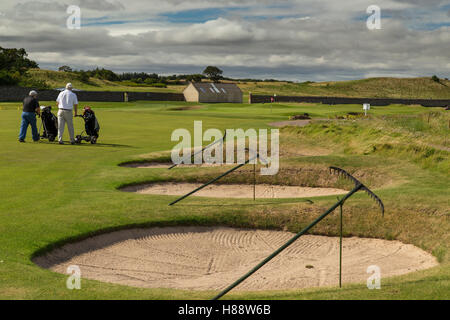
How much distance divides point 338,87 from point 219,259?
169952 mm

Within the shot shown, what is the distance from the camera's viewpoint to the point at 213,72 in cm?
19300

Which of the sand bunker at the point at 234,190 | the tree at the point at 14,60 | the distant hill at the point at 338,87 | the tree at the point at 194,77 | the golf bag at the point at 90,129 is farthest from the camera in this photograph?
the tree at the point at 194,77

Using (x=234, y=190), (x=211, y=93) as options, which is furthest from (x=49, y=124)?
(x=211, y=93)

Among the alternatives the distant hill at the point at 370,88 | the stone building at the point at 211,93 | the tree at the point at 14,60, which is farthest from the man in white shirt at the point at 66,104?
the distant hill at the point at 370,88

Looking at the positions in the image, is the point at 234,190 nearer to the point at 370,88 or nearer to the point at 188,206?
the point at 188,206

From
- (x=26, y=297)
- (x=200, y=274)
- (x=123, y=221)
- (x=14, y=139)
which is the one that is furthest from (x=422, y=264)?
(x=14, y=139)

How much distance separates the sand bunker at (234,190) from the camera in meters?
16.1

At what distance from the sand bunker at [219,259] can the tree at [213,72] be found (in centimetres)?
18279

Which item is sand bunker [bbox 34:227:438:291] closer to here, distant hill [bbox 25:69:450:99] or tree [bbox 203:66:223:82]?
Answer: distant hill [bbox 25:69:450:99]

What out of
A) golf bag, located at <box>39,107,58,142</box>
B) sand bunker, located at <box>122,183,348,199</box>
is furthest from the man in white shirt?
sand bunker, located at <box>122,183,348,199</box>

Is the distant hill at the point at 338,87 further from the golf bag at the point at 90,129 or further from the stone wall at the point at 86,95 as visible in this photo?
the golf bag at the point at 90,129

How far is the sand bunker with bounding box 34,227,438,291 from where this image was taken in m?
8.94

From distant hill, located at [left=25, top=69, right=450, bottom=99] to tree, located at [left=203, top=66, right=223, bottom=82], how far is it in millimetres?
16085
